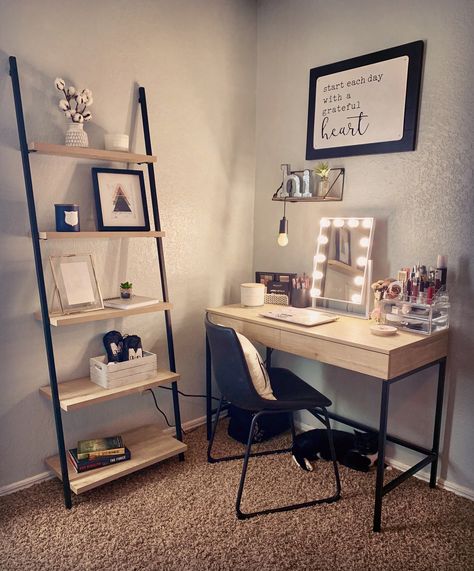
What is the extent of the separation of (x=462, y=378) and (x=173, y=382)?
4.46ft

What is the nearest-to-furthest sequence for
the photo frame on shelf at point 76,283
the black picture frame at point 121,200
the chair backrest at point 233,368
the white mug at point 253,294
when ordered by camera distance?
1. the chair backrest at point 233,368
2. the photo frame on shelf at point 76,283
3. the black picture frame at point 121,200
4. the white mug at point 253,294

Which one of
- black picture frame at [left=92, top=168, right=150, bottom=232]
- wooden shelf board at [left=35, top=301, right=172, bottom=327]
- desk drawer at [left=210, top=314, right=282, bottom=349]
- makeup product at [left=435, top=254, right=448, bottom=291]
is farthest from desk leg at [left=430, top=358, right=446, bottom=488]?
black picture frame at [left=92, top=168, right=150, bottom=232]

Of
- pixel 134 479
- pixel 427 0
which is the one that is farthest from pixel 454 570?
pixel 427 0

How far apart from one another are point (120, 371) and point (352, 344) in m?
1.07

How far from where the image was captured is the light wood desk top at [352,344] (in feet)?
6.12

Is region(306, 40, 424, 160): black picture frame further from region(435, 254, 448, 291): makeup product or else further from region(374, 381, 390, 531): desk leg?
region(374, 381, 390, 531): desk leg

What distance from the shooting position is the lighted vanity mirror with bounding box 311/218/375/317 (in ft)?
7.84

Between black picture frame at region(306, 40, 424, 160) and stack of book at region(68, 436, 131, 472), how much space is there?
5.92ft

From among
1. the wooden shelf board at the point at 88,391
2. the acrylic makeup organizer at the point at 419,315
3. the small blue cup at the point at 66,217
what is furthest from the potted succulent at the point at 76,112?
the acrylic makeup organizer at the point at 419,315

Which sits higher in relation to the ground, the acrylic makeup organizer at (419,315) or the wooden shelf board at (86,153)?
the wooden shelf board at (86,153)

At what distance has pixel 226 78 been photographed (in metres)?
2.75

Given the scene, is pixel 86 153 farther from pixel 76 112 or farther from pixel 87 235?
pixel 87 235

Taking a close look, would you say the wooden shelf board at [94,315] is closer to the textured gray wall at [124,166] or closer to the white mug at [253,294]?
the textured gray wall at [124,166]

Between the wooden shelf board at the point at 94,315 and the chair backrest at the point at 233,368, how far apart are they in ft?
1.05
